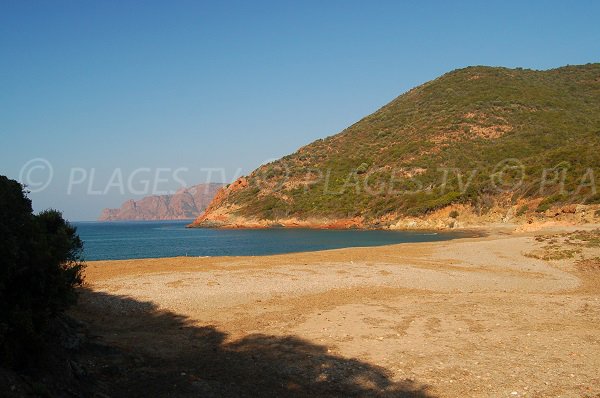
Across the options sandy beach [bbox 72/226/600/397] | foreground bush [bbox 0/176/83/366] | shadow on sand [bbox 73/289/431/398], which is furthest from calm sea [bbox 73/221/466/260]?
Answer: foreground bush [bbox 0/176/83/366]

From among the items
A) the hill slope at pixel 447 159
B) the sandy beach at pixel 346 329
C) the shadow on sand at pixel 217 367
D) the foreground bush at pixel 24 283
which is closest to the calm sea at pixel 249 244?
the hill slope at pixel 447 159

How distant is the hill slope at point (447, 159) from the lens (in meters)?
57.8

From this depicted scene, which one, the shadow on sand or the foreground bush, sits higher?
the foreground bush

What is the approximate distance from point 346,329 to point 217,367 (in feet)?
12.1

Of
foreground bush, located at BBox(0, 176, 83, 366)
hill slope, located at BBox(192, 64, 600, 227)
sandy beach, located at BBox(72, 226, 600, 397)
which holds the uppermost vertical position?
hill slope, located at BBox(192, 64, 600, 227)

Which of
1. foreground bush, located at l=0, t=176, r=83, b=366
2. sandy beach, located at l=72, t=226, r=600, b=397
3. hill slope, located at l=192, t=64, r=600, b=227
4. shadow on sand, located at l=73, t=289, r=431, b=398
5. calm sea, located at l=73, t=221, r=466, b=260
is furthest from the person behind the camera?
hill slope, located at l=192, t=64, r=600, b=227

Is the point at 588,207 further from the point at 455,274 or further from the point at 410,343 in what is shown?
the point at 410,343

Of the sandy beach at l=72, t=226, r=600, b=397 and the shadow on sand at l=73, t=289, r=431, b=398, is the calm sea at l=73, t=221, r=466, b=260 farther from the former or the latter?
the shadow on sand at l=73, t=289, r=431, b=398

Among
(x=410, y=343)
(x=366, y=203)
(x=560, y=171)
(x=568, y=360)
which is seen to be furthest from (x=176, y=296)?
(x=366, y=203)

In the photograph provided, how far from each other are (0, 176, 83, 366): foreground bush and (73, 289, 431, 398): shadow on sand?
52.6 inches

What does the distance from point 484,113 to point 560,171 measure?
37.1m

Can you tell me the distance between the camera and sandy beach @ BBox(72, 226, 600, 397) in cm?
784

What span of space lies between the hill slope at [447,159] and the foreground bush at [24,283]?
50.2 meters

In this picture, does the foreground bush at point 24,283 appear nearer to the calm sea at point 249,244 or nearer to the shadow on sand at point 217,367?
the shadow on sand at point 217,367
